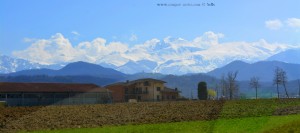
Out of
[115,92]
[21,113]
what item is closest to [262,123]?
[21,113]

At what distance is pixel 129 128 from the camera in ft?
130

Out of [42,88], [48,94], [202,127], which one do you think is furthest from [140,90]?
[202,127]

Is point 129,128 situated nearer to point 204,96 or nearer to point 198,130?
point 198,130

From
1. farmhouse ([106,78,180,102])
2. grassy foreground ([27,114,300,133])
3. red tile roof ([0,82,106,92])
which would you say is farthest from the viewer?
farmhouse ([106,78,180,102])

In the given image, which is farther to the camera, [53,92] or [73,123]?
[53,92]

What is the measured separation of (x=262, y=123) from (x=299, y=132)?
16.9 meters

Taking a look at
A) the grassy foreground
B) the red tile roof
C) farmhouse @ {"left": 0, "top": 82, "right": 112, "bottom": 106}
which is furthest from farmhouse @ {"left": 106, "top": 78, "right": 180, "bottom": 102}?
the grassy foreground

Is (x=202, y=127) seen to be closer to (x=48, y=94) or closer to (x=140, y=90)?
(x=48, y=94)

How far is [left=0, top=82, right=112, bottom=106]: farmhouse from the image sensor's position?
96500mm

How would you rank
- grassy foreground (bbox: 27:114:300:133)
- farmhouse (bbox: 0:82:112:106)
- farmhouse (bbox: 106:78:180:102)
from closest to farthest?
grassy foreground (bbox: 27:114:300:133) < farmhouse (bbox: 0:82:112:106) < farmhouse (bbox: 106:78:180:102)

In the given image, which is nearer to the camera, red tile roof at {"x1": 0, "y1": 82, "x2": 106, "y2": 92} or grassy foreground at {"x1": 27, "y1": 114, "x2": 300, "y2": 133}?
grassy foreground at {"x1": 27, "y1": 114, "x2": 300, "y2": 133}

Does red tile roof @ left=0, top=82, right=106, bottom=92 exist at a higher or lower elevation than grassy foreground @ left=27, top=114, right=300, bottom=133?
higher

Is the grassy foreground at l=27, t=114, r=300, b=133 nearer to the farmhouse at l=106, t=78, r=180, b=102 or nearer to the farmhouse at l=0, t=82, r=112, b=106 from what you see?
the farmhouse at l=0, t=82, r=112, b=106

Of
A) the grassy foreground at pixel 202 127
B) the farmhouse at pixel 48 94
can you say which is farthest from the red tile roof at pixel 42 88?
the grassy foreground at pixel 202 127
